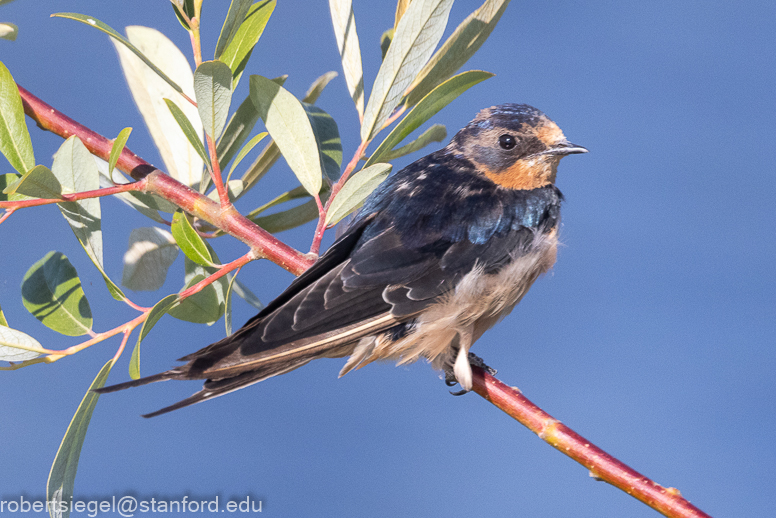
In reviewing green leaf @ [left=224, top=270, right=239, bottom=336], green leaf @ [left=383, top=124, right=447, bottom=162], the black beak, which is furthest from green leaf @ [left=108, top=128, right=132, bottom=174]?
the black beak

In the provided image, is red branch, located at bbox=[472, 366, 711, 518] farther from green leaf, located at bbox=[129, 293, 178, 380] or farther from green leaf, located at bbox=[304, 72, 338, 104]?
green leaf, located at bbox=[304, 72, 338, 104]

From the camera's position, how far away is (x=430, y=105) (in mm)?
1558

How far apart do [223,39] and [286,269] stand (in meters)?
0.60

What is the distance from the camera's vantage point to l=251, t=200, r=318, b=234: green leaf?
6.67 ft

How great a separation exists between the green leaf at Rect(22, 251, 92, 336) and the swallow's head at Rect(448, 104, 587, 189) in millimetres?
1244

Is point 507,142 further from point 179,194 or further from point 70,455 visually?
point 70,455

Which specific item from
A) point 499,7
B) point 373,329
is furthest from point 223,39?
point 373,329

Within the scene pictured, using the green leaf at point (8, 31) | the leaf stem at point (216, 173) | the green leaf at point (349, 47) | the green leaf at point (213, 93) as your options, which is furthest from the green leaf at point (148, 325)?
the green leaf at point (8, 31)

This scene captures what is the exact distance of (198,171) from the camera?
200 cm

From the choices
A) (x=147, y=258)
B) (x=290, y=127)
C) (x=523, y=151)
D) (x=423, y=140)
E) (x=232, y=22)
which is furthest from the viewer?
(x=523, y=151)

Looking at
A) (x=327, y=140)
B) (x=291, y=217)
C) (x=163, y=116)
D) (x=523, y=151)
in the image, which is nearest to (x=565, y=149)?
(x=523, y=151)

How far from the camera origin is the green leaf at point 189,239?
1.50m

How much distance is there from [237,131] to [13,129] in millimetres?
552

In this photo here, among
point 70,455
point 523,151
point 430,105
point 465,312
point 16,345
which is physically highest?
point 523,151
